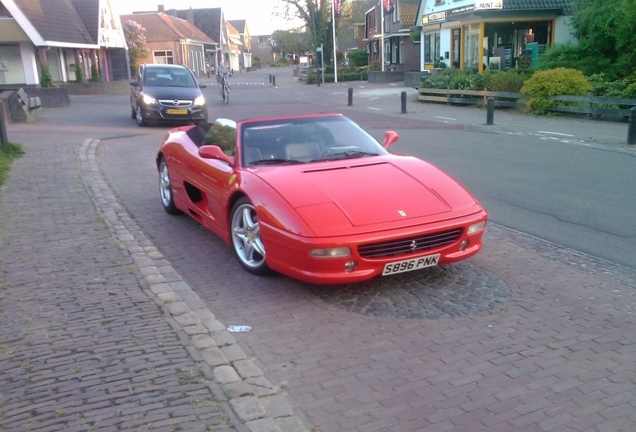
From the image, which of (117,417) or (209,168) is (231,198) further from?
(117,417)

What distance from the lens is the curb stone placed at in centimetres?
342

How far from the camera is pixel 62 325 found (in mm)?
4520

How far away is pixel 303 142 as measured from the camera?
6402 mm

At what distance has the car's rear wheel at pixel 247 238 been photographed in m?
5.59

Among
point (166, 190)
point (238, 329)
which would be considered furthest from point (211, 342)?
point (166, 190)

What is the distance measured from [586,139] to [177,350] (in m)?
13.0

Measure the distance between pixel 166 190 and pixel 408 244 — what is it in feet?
13.6

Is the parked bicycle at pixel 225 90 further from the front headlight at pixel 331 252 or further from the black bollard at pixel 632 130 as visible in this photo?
the front headlight at pixel 331 252

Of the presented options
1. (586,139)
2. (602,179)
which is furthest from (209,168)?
(586,139)

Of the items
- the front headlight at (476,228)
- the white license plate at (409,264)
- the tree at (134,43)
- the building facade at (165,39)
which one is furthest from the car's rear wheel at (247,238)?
the building facade at (165,39)

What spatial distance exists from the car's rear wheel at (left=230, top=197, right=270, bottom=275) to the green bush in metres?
16.7

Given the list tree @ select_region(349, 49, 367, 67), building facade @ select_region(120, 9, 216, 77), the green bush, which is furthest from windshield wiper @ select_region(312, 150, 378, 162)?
building facade @ select_region(120, 9, 216, 77)

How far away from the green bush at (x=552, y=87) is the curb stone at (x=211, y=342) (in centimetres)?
1626

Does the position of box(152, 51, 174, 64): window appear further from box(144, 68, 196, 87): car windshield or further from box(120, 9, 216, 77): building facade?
box(144, 68, 196, 87): car windshield
